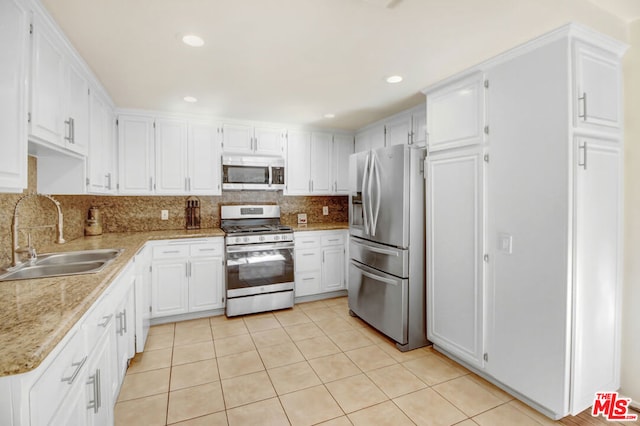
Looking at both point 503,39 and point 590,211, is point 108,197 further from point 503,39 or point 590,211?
point 590,211

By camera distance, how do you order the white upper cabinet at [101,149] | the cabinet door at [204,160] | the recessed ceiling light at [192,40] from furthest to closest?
1. the cabinet door at [204,160]
2. the white upper cabinet at [101,149]
3. the recessed ceiling light at [192,40]

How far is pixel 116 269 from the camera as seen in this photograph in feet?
5.92

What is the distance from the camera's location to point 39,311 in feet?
3.80

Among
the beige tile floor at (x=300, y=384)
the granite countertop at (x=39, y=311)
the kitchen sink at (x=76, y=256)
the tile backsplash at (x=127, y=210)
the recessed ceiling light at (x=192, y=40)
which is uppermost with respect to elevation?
the recessed ceiling light at (x=192, y=40)

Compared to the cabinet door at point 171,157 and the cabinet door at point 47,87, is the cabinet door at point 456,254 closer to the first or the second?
the cabinet door at point 47,87

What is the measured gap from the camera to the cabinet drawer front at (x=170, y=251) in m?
3.32

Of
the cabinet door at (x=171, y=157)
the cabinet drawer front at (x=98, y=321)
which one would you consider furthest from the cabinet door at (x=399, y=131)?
the cabinet drawer front at (x=98, y=321)

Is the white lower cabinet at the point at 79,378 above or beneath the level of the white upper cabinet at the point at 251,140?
beneath

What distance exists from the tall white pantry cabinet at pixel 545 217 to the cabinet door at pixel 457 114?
0.05ft

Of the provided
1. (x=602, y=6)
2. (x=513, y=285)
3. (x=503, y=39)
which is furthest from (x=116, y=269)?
(x=602, y=6)

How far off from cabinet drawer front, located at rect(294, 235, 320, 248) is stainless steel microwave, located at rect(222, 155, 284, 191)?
0.75 m

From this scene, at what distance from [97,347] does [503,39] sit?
286 centimetres

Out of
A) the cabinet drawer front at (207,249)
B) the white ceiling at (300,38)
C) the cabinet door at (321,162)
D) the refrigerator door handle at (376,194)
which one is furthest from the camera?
the cabinet door at (321,162)

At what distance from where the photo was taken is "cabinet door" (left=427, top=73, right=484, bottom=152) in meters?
2.27
